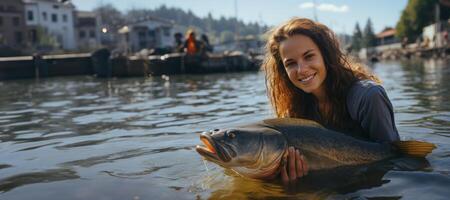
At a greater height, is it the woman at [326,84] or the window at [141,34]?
the window at [141,34]

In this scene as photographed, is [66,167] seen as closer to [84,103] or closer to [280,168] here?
[280,168]

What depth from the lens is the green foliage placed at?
252 feet

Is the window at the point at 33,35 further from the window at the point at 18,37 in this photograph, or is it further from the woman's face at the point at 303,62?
the woman's face at the point at 303,62

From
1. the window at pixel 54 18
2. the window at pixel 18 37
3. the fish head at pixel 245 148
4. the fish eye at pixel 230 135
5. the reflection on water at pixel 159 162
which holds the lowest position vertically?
the reflection on water at pixel 159 162

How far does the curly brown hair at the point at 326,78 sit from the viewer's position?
4.29 metres

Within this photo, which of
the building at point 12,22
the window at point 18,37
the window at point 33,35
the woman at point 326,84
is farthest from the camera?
the window at point 33,35

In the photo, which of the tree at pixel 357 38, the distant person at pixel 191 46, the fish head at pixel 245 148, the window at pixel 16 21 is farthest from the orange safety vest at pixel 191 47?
the tree at pixel 357 38

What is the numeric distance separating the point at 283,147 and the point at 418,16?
8213 cm

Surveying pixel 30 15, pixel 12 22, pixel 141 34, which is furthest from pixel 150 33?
pixel 12 22

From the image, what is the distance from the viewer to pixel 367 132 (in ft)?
13.8

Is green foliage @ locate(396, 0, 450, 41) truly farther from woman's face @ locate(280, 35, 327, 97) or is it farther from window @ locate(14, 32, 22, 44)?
woman's face @ locate(280, 35, 327, 97)

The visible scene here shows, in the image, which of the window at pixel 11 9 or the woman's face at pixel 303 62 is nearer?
the woman's face at pixel 303 62

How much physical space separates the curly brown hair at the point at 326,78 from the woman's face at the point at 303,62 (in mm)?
49

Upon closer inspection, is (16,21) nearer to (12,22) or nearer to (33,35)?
(12,22)
